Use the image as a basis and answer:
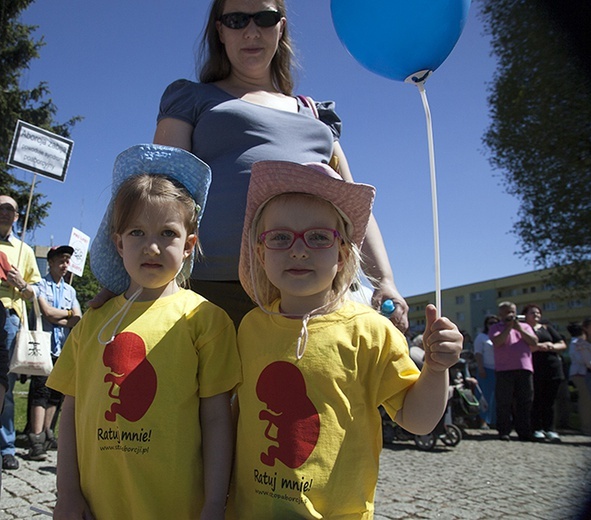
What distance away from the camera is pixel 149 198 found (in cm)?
161

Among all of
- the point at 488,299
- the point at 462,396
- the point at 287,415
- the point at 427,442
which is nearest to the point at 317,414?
the point at 287,415

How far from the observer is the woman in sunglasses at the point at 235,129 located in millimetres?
1782

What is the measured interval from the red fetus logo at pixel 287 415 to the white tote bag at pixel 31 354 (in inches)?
137

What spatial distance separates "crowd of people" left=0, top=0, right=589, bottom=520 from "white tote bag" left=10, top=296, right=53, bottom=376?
A: 9.94 feet

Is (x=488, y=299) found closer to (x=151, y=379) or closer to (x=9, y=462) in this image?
(x=9, y=462)

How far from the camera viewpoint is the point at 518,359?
306 inches

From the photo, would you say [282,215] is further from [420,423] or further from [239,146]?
[420,423]

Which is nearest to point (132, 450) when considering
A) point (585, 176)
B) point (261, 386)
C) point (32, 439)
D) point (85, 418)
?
point (85, 418)

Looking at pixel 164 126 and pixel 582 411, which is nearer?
pixel 164 126

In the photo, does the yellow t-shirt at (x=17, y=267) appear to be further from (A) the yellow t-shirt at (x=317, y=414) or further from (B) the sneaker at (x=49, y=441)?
(A) the yellow t-shirt at (x=317, y=414)

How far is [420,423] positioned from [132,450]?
738mm

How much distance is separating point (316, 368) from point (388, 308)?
407mm

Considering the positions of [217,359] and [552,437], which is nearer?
[217,359]

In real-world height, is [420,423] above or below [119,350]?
below
